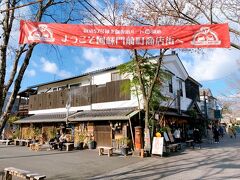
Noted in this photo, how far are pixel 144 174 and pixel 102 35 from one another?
5839 mm

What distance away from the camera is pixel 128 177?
10.8m

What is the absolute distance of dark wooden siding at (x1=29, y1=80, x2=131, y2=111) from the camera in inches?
896

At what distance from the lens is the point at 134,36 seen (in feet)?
29.8

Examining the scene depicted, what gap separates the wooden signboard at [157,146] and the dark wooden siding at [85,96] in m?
5.67

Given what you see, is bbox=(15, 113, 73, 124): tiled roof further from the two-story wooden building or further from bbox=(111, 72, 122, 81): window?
bbox=(111, 72, 122, 81): window

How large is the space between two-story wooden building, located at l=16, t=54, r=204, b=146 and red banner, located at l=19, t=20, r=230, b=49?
11.0 metres

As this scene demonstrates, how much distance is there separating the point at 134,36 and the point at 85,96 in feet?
56.3

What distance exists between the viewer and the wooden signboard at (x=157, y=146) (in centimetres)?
1694

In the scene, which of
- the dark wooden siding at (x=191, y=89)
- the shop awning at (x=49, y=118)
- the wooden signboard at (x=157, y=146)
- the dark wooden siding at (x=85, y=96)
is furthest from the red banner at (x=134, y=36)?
the dark wooden siding at (x=191, y=89)

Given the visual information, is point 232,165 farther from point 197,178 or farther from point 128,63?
point 128,63

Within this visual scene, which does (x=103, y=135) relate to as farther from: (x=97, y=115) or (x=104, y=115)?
(x=104, y=115)

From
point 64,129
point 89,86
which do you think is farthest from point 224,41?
point 64,129

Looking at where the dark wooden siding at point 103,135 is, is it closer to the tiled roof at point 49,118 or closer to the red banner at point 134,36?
the tiled roof at point 49,118

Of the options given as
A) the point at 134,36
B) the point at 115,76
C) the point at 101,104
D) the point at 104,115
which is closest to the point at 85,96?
the point at 101,104
